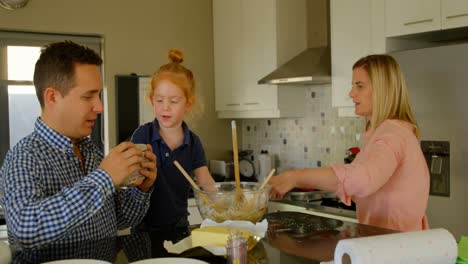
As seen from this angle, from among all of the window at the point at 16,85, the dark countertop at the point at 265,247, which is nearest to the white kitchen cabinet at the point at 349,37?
the dark countertop at the point at 265,247

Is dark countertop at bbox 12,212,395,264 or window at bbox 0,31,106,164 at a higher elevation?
window at bbox 0,31,106,164

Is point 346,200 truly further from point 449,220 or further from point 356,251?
point 449,220

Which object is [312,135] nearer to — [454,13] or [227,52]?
[227,52]

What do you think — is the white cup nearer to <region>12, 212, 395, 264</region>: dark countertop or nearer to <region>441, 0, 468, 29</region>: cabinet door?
<region>12, 212, 395, 264</region>: dark countertop

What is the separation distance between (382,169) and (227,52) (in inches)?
102

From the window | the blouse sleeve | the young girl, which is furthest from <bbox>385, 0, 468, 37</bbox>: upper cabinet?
the window

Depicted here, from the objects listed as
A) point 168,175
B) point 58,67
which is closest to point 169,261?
point 58,67

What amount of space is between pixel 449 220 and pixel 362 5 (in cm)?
Result: 125

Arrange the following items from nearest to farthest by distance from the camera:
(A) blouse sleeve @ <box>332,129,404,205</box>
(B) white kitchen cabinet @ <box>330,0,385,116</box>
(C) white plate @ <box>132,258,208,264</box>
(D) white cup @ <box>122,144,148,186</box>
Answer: (C) white plate @ <box>132,258,208,264</box>
(D) white cup @ <box>122,144,148,186</box>
(A) blouse sleeve @ <box>332,129,404,205</box>
(B) white kitchen cabinet @ <box>330,0,385,116</box>

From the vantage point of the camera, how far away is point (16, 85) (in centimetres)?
351

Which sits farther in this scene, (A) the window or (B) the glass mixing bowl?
(A) the window

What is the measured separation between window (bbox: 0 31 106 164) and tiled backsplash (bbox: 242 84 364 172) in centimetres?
171

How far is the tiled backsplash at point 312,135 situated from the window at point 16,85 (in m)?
1.71

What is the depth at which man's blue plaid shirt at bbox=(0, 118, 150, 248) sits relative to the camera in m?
1.17
